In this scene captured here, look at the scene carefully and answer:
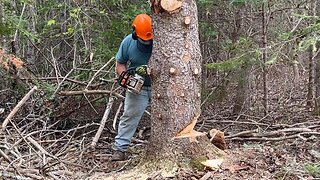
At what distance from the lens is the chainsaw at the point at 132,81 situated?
17.2 ft

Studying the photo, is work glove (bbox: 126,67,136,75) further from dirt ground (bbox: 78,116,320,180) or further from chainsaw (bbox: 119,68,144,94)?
dirt ground (bbox: 78,116,320,180)

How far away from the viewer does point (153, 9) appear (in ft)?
14.9

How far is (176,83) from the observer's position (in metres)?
4.50

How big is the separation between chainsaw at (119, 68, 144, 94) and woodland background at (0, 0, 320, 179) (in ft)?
3.22

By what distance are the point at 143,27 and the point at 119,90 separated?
1973mm

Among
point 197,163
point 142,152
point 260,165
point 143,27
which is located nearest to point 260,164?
point 260,165

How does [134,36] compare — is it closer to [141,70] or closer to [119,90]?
[141,70]

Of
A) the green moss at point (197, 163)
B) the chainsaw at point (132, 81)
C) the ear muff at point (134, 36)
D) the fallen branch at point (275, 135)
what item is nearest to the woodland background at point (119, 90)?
the fallen branch at point (275, 135)

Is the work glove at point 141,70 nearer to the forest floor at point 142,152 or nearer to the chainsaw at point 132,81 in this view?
the chainsaw at point 132,81

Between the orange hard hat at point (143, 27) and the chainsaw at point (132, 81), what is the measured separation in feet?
1.51

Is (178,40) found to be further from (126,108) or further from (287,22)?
(287,22)

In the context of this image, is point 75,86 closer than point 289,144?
No

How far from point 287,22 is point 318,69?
2504 mm

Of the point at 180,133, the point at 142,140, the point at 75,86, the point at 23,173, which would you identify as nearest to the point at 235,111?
the point at 142,140
